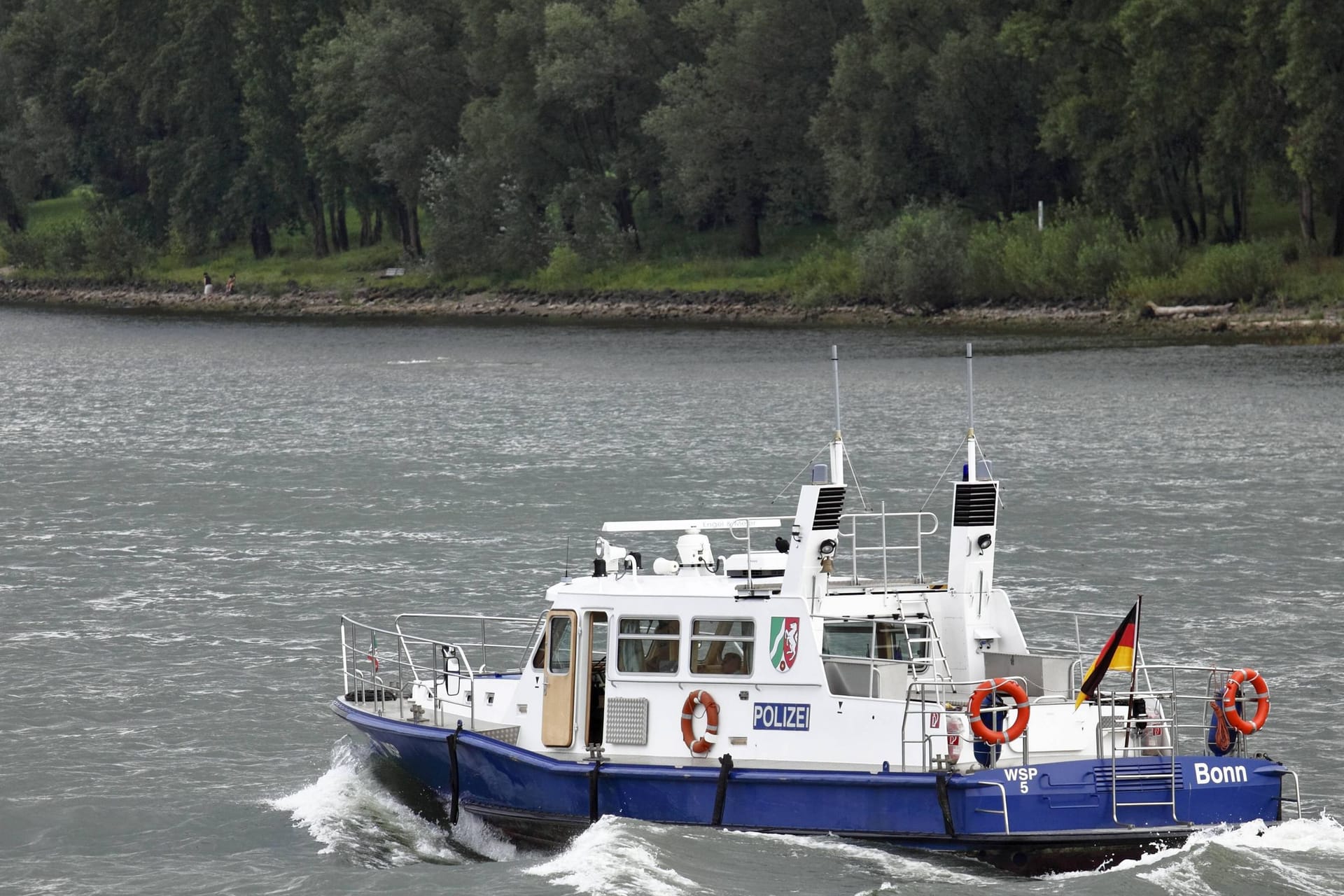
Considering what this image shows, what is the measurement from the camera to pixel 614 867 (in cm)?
2103

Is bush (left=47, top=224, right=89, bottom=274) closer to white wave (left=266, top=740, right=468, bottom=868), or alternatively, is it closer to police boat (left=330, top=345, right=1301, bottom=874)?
white wave (left=266, top=740, right=468, bottom=868)

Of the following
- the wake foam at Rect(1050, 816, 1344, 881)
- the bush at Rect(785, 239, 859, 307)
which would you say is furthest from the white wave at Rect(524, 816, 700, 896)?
the bush at Rect(785, 239, 859, 307)

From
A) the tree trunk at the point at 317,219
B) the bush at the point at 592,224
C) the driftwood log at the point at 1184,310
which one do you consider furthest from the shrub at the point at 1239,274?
the tree trunk at the point at 317,219

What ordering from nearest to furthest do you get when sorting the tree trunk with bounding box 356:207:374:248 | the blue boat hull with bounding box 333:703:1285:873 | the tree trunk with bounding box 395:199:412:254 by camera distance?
the blue boat hull with bounding box 333:703:1285:873 → the tree trunk with bounding box 395:199:412:254 → the tree trunk with bounding box 356:207:374:248

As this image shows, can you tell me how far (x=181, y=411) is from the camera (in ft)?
227

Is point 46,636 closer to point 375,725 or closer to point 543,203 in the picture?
point 375,725

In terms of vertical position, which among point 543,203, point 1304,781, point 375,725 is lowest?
point 1304,781

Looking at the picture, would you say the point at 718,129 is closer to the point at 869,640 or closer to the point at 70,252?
the point at 70,252

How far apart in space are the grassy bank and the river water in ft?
19.4

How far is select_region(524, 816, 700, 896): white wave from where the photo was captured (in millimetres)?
20781

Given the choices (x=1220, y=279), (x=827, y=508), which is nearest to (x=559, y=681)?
(x=827, y=508)

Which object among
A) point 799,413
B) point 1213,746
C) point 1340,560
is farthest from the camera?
point 799,413

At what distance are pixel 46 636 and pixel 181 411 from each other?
3589cm

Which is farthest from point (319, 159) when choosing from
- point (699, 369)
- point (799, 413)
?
point (799, 413)
